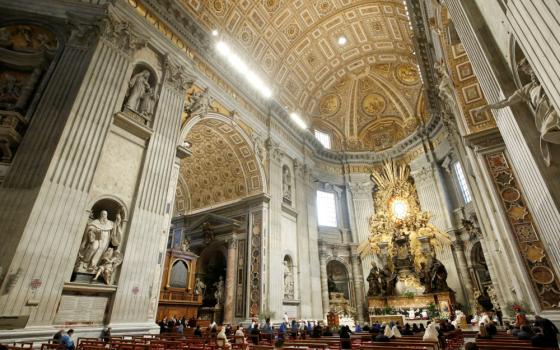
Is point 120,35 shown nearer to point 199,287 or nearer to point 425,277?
point 199,287

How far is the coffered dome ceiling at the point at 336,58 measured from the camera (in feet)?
46.0

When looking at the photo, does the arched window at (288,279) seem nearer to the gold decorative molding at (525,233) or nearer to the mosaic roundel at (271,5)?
the gold decorative molding at (525,233)

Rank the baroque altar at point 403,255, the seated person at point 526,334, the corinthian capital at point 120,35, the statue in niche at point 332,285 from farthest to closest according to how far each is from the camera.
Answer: the statue in niche at point 332,285 < the baroque altar at point 403,255 < the corinthian capital at point 120,35 < the seated person at point 526,334

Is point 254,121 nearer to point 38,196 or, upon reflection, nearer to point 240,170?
point 240,170

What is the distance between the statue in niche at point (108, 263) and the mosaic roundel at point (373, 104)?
18.2 metres

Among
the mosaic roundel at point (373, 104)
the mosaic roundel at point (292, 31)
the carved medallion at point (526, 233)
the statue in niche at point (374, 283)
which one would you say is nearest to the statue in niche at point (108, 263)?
the carved medallion at point (526, 233)

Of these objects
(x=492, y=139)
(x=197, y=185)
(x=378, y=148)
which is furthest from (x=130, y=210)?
(x=378, y=148)

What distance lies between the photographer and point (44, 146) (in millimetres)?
6160

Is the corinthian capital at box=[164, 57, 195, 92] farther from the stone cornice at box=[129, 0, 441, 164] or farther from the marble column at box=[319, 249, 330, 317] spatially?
the marble column at box=[319, 249, 330, 317]

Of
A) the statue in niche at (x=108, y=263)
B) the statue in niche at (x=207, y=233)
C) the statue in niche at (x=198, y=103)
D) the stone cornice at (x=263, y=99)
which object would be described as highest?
the stone cornice at (x=263, y=99)

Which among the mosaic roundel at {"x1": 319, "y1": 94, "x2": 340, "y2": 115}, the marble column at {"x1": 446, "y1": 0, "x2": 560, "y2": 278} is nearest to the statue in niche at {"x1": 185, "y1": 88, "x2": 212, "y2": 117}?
the marble column at {"x1": 446, "y1": 0, "x2": 560, "y2": 278}

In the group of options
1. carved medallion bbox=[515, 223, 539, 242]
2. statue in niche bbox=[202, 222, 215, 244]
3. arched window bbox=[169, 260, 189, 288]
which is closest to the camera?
carved medallion bbox=[515, 223, 539, 242]

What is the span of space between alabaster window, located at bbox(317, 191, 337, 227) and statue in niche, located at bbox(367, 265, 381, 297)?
3756 millimetres

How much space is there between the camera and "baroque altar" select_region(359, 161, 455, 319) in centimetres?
1346
